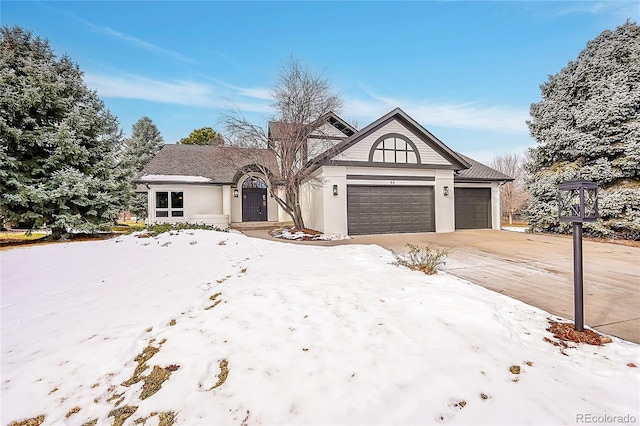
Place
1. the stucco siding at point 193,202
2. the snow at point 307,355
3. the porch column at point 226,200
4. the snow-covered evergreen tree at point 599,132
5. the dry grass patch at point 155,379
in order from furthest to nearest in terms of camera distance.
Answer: the porch column at point 226,200 < the stucco siding at point 193,202 < the snow-covered evergreen tree at point 599,132 < the dry grass patch at point 155,379 < the snow at point 307,355

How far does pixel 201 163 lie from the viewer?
18.0 metres

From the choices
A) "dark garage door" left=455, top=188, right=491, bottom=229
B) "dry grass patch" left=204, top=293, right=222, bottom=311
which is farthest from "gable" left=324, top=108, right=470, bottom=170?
"dry grass patch" left=204, top=293, right=222, bottom=311

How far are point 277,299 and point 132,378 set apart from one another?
1.82 m

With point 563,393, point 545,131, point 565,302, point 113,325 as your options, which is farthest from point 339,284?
point 545,131

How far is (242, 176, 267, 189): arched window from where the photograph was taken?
17.9m

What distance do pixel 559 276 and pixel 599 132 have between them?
10334 millimetres

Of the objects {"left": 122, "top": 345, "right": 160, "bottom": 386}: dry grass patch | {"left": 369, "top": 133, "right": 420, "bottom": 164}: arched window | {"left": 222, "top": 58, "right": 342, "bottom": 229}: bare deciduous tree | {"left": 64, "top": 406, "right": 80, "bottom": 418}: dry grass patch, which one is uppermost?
{"left": 222, "top": 58, "right": 342, "bottom": 229}: bare deciduous tree

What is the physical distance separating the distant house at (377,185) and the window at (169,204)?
53 millimetres

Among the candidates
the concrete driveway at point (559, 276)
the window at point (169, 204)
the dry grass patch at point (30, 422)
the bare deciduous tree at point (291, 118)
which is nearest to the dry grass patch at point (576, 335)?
the concrete driveway at point (559, 276)

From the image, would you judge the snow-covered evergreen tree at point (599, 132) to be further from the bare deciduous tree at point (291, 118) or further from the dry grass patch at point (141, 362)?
the dry grass patch at point (141, 362)

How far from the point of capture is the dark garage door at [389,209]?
487 inches

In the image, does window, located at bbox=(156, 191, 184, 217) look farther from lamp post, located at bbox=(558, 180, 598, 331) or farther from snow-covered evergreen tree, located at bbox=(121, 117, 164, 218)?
lamp post, located at bbox=(558, 180, 598, 331)

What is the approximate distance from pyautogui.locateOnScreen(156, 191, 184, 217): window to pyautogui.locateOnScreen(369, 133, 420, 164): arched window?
39.4 ft

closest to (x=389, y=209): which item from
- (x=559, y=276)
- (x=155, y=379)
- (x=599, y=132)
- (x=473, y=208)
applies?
(x=473, y=208)
